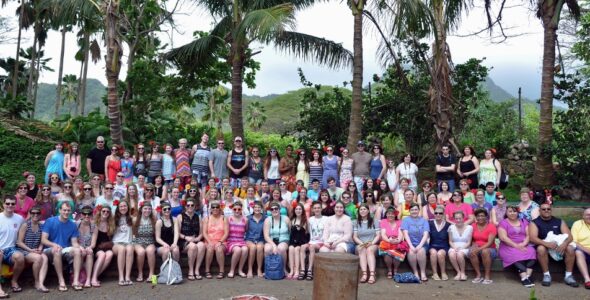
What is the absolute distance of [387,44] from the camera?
39.8 feet

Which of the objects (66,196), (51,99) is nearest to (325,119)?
(66,196)

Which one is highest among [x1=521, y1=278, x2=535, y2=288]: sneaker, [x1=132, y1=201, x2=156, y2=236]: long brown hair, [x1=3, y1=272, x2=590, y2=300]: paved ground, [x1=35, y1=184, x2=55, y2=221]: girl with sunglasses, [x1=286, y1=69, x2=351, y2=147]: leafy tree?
[x1=286, y1=69, x2=351, y2=147]: leafy tree

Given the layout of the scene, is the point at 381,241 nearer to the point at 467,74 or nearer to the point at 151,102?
the point at 467,74

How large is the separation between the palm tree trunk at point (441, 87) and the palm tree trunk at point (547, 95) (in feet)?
6.48

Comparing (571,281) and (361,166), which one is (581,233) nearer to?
(571,281)

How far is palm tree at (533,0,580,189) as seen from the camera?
11.3 meters

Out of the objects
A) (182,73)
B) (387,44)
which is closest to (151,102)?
(182,73)

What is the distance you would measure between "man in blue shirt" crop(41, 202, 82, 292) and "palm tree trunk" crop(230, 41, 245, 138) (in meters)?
6.24

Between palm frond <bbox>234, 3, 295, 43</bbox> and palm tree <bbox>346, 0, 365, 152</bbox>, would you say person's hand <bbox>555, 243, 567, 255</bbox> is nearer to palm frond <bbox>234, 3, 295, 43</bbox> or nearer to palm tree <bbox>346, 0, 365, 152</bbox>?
palm tree <bbox>346, 0, 365, 152</bbox>

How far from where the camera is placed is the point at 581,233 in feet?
24.1

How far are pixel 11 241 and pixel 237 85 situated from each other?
7.09 meters

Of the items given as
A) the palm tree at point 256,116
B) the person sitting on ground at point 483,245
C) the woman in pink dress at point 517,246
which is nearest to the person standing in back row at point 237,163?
the person sitting on ground at point 483,245

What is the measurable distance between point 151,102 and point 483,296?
39.2 ft

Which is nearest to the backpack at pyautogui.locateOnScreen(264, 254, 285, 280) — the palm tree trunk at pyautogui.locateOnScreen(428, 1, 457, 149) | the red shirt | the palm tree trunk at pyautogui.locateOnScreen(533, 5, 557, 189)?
the red shirt
